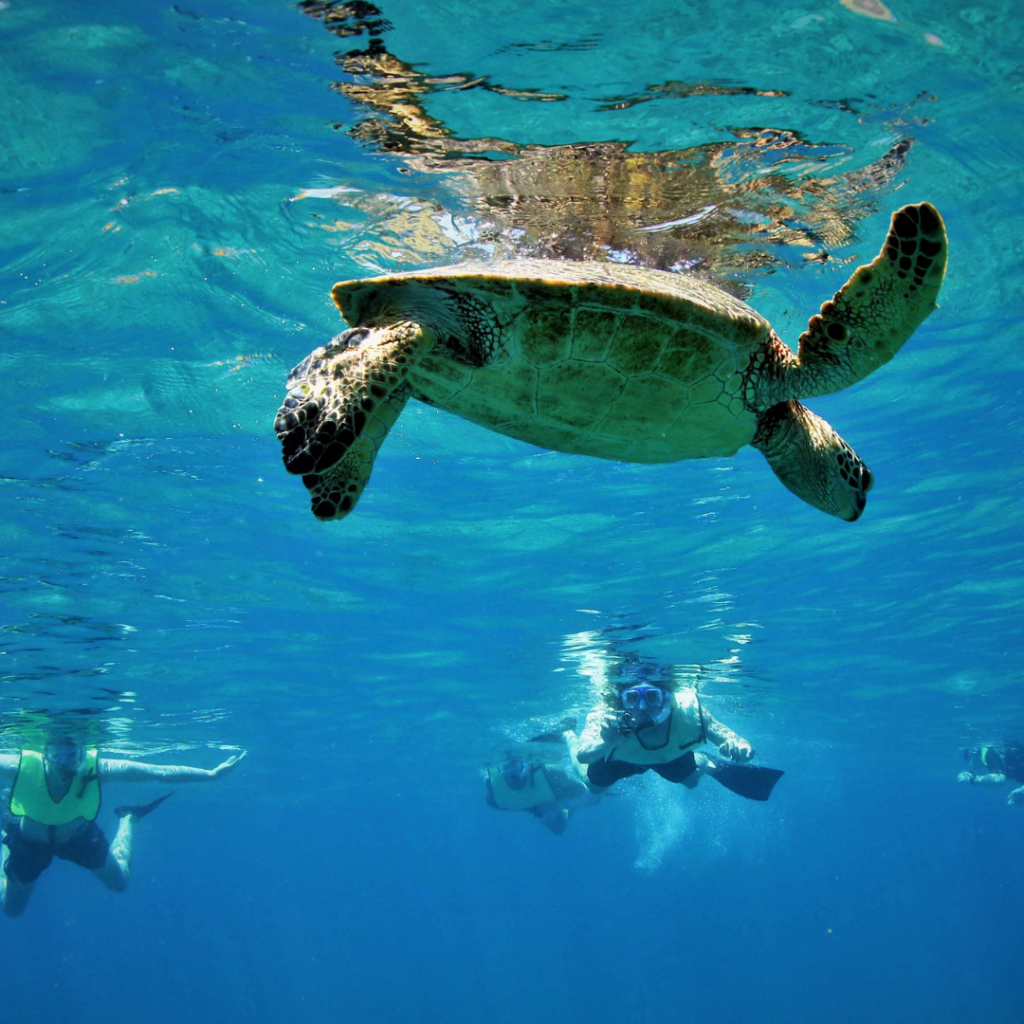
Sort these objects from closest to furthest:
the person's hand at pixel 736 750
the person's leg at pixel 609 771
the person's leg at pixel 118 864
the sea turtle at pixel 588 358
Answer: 1. the sea turtle at pixel 588 358
2. the person's leg at pixel 609 771
3. the person's hand at pixel 736 750
4. the person's leg at pixel 118 864

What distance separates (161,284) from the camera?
7445 millimetres

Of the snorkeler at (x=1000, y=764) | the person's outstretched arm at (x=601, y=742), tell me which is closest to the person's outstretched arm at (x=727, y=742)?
the person's outstretched arm at (x=601, y=742)

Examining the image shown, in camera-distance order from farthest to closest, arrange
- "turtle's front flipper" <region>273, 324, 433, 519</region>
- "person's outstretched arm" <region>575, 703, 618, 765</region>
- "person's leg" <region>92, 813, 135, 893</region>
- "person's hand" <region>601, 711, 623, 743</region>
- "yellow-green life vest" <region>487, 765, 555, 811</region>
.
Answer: "yellow-green life vest" <region>487, 765, 555, 811</region> < "person's leg" <region>92, 813, 135, 893</region> < "person's outstretched arm" <region>575, 703, 618, 765</region> < "person's hand" <region>601, 711, 623, 743</region> < "turtle's front flipper" <region>273, 324, 433, 519</region>

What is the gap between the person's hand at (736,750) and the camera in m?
14.8

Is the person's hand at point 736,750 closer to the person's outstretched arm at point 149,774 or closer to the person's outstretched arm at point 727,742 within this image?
the person's outstretched arm at point 727,742

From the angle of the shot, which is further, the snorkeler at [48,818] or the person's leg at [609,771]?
the snorkeler at [48,818]

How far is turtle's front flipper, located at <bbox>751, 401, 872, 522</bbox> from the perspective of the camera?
4879 millimetres

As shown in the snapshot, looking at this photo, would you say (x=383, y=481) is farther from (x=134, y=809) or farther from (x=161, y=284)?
(x=134, y=809)

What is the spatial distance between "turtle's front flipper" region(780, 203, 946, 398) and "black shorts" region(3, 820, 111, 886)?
19190mm

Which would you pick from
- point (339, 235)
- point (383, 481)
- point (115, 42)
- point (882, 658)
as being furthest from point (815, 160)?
point (882, 658)

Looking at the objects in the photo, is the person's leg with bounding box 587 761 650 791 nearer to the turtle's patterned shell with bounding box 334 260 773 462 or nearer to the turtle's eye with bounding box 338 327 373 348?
the turtle's patterned shell with bounding box 334 260 773 462

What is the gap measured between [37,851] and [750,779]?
16.2 m

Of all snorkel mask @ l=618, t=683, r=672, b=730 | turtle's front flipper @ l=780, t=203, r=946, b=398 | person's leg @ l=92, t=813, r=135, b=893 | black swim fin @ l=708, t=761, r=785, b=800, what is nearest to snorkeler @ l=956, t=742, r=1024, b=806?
black swim fin @ l=708, t=761, r=785, b=800

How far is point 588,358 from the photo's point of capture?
3873 millimetres
